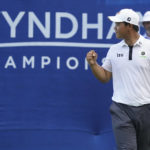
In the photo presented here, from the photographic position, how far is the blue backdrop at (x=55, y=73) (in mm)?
4402

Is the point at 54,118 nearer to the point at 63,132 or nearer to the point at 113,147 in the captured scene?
the point at 63,132

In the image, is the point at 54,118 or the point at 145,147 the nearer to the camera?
the point at 145,147

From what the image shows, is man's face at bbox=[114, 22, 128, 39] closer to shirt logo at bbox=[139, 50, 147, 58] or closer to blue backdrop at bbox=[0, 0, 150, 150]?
shirt logo at bbox=[139, 50, 147, 58]

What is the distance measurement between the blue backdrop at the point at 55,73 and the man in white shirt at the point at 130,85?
0.68 meters

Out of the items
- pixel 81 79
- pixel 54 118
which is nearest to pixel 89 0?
pixel 81 79

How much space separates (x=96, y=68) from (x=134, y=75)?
308mm

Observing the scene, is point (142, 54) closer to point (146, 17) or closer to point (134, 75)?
point (134, 75)

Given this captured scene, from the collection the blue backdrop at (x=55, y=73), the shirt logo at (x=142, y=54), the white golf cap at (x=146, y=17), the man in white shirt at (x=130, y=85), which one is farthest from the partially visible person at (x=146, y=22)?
the shirt logo at (x=142, y=54)

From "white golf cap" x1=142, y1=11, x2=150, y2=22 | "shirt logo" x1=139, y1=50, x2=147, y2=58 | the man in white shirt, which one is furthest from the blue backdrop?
"shirt logo" x1=139, y1=50, x2=147, y2=58

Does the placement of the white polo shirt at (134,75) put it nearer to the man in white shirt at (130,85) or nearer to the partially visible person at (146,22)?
the man in white shirt at (130,85)

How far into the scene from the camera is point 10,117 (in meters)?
4.51

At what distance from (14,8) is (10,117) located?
3.29 ft

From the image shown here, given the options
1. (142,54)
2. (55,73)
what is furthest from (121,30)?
(55,73)

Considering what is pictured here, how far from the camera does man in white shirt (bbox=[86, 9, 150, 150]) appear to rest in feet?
11.9
